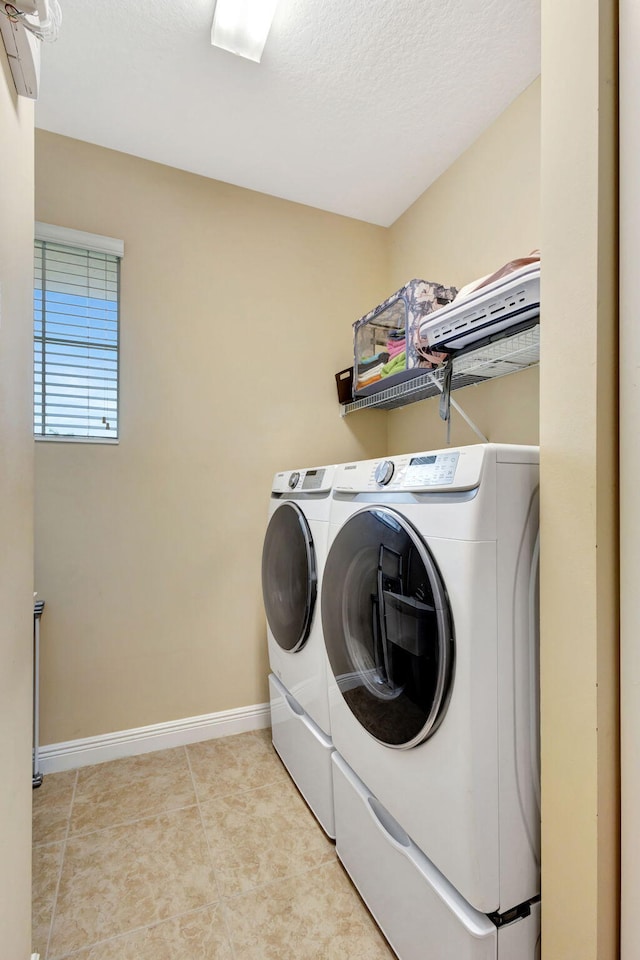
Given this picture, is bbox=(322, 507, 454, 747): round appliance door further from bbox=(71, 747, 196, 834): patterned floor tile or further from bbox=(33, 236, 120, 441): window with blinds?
bbox=(33, 236, 120, 441): window with blinds

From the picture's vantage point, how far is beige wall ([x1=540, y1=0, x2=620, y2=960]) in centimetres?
80

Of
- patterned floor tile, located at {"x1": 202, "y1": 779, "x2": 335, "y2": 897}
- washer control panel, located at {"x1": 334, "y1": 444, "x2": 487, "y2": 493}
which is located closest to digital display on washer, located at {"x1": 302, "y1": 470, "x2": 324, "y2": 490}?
washer control panel, located at {"x1": 334, "y1": 444, "x2": 487, "y2": 493}

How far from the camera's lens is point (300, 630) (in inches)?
61.2

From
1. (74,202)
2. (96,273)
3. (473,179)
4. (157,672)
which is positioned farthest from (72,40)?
(157,672)

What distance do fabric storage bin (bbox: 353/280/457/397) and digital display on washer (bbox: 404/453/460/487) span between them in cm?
70

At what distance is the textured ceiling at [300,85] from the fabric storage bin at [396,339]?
2.07 ft

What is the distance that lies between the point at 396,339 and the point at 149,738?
6.63ft

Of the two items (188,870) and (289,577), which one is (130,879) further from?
(289,577)

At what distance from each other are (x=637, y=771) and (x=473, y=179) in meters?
2.07

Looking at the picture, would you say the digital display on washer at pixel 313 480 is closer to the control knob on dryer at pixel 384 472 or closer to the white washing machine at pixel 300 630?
the white washing machine at pixel 300 630

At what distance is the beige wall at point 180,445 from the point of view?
186 centimetres

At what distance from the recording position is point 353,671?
1.23m

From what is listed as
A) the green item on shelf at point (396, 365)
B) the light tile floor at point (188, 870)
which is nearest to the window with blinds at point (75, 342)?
the green item on shelf at point (396, 365)

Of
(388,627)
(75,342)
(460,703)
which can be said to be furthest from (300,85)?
(460,703)
